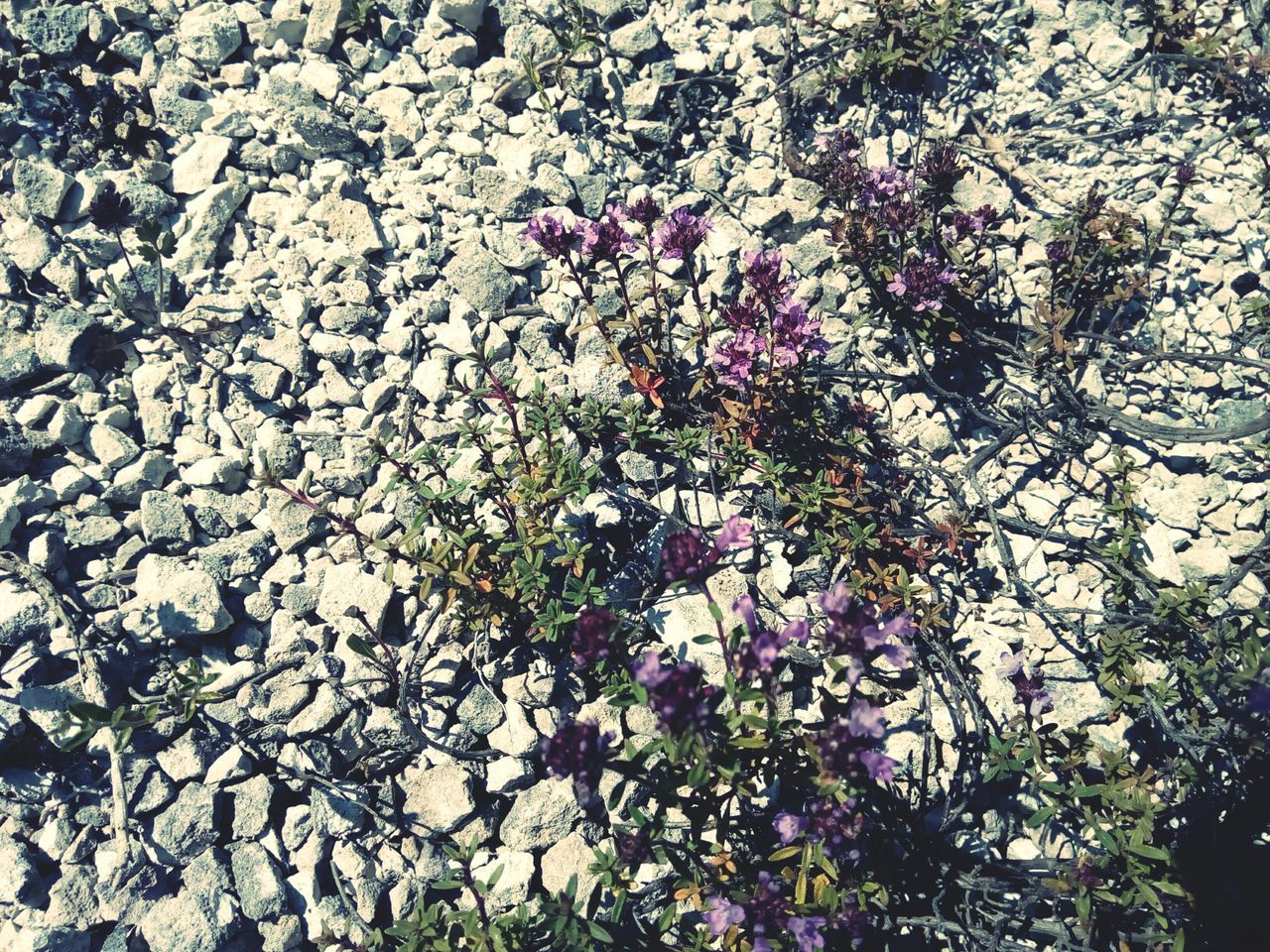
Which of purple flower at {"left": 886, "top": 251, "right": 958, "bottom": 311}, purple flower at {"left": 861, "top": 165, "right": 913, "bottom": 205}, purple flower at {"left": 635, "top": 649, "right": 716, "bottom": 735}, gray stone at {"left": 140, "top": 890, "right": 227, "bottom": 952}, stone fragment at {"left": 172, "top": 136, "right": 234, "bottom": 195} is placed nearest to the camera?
purple flower at {"left": 635, "top": 649, "right": 716, "bottom": 735}

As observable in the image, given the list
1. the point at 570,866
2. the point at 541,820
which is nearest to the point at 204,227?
the point at 541,820

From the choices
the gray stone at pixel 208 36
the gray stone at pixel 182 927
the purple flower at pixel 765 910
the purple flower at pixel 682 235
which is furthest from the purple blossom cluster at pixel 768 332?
the gray stone at pixel 208 36

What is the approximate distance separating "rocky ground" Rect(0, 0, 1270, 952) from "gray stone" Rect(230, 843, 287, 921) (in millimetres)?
13

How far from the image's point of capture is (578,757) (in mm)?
2814

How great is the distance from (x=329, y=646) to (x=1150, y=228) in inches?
198

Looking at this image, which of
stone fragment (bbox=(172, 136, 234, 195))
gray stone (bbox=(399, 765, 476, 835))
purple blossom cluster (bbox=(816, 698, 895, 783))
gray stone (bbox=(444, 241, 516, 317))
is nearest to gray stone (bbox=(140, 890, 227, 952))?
gray stone (bbox=(399, 765, 476, 835))

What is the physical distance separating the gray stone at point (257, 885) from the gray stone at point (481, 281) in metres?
2.87

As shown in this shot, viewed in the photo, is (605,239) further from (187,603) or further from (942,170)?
(187,603)

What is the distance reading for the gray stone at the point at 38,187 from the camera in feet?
14.9

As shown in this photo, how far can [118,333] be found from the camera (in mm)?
4414

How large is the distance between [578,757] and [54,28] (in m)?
5.33

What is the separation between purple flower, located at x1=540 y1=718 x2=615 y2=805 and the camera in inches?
111

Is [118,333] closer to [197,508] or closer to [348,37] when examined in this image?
[197,508]

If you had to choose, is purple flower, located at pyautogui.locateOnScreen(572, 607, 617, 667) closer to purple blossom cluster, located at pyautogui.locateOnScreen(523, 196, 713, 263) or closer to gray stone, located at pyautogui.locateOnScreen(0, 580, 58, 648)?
purple blossom cluster, located at pyautogui.locateOnScreen(523, 196, 713, 263)
